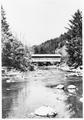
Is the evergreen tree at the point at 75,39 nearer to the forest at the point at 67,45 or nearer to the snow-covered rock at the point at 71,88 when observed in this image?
the forest at the point at 67,45

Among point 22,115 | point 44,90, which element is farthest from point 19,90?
point 22,115

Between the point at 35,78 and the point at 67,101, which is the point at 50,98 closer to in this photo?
the point at 67,101

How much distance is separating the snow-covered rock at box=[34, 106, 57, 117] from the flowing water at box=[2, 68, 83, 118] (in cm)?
21

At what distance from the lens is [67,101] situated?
1273 cm

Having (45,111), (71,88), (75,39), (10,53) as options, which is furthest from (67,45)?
(45,111)

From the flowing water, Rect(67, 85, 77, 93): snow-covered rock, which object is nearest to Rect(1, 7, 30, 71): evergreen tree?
the flowing water

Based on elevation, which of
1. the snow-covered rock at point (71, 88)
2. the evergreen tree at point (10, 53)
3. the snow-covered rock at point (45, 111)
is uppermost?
the evergreen tree at point (10, 53)

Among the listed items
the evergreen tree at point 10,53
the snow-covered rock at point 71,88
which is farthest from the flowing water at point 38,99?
the evergreen tree at point 10,53

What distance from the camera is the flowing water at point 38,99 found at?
1078 cm

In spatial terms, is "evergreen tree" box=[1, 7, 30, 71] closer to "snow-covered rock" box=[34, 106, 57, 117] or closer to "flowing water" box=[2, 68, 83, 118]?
"flowing water" box=[2, 68, 83, 118]

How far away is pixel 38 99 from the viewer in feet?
41.9

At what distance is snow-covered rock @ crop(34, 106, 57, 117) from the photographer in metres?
10.4

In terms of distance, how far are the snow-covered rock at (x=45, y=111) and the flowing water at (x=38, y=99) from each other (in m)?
0.21

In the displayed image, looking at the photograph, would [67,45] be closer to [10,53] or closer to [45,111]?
[10,53]
